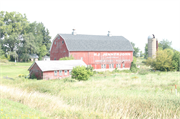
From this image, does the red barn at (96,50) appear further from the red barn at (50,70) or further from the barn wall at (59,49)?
the red barn at (50,70)

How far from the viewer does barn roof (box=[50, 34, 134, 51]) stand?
39.8 metres

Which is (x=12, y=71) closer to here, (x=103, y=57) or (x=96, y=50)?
(x=96, y=50)

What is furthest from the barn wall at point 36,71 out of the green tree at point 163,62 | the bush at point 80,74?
the green tree at point 163,62

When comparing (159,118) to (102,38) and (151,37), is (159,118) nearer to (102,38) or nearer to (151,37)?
(102,38)

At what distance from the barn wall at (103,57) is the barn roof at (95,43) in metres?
0.89

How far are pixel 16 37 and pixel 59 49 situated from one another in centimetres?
2615

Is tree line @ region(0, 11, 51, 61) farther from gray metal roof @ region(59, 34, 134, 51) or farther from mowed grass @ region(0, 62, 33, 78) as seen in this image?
gray metal roof @ region(59, 34, 134, 51)

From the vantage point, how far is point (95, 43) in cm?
4200

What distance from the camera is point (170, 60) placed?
40.3 metres

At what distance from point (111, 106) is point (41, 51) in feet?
207

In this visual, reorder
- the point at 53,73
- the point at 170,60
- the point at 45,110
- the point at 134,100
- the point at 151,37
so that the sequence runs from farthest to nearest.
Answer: the point at 151,37 < the point at 170,60 < the point at 53,73 < the point at 134,100 < the point at 45,110

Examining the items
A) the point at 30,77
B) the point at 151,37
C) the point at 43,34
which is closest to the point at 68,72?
the point at 30,77

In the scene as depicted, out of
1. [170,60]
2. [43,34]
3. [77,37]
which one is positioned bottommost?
[170,60]

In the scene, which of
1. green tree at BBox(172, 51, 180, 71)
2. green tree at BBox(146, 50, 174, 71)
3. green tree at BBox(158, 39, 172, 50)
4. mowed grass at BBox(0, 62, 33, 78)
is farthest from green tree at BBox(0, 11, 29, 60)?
green tree at BBox(158, 39, 172, 50)
